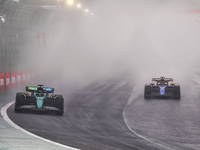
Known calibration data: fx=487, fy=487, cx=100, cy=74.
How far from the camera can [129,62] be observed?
57625 millimetres

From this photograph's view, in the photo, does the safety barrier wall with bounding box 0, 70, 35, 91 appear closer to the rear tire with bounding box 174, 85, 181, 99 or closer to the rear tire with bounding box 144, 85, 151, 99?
the rear tire with bounding box 144, 85, 151, 99

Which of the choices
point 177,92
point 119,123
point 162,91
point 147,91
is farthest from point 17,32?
point 119,123

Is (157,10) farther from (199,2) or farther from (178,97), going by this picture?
(178,97)

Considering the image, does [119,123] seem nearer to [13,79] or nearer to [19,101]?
[19,101]

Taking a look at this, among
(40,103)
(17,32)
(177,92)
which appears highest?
(17,32)

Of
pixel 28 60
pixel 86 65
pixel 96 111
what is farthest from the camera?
pixel 86 65

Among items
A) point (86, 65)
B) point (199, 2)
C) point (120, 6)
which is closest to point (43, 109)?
point (86, 65)

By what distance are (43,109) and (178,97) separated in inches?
316

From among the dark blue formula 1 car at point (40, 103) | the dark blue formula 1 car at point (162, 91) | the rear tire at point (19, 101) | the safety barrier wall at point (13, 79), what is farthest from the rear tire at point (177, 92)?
the safety barrier wall at point (13, 79)

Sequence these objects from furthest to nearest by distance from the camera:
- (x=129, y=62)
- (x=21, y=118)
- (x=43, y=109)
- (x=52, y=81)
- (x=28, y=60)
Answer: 1. (x=129, y=62)
2. (x=28, y=60)
3. (x=52, y=81)
4. (x=43, y=109)
5. (x=21, y=118)

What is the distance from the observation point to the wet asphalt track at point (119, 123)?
12461 mm

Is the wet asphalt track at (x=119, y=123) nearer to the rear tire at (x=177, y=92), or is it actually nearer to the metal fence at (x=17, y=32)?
the rear tire at (x=177, y=92)

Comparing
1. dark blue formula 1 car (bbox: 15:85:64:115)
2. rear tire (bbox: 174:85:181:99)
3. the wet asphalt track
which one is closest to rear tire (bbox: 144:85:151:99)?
the wet asphalt track

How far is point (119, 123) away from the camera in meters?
15.9
